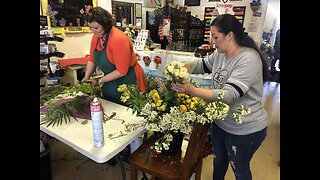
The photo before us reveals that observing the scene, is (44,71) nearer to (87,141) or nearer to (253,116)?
(87,141)

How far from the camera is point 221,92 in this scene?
1.02 meters

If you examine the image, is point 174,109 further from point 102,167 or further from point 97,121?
point 102,167

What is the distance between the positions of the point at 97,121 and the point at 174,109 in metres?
0.36

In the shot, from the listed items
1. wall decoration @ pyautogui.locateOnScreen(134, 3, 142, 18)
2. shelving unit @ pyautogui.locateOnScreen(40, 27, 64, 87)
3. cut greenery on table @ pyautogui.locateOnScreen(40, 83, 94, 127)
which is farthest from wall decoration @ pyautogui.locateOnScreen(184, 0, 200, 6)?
cut greenery on table @ pyautogui.locateOnScreen(40, 83, 94, 127)

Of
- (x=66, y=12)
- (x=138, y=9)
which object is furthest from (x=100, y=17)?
(x=138, y=9)

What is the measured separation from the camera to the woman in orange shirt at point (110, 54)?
61.5 inches

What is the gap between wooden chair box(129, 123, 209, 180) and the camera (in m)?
1.09

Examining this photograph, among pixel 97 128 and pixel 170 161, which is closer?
pixel 97 128

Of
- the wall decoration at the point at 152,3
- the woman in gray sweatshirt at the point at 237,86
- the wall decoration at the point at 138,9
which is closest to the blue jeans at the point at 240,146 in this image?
the woman in gray sweatshirt at the point at 237,86

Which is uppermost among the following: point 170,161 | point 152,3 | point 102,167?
point 152,3

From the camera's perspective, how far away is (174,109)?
1.02 m

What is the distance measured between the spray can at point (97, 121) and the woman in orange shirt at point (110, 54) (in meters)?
0.64

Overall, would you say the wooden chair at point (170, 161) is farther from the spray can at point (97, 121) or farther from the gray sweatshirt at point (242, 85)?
the spray can at point (97, 121)
